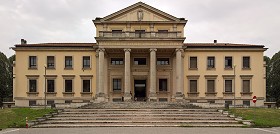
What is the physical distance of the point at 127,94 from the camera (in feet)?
136

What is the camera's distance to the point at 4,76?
216 feet

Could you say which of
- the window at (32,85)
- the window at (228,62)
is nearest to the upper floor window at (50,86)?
the window at (32,85)

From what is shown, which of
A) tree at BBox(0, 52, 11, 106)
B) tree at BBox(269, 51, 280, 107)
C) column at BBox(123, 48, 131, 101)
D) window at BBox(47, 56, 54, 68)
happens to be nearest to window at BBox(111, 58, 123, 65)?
column at BBox(123, 48, 131, 101)

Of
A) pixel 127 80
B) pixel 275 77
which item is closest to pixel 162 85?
pixel 127 80

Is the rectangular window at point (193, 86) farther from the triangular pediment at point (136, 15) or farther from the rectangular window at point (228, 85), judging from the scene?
the triangular pediment at point (136, 15)

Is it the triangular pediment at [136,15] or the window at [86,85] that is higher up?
the triangular pediment at [136,15]

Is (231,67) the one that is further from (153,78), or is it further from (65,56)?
(65,56)

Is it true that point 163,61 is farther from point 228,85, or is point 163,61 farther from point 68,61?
point 68,61

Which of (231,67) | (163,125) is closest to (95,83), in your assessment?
(231,67)

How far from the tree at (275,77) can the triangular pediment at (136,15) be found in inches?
1101

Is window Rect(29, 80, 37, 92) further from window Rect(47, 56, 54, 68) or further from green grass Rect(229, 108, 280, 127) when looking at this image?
green grass Rect(229, 108, 280, 127)

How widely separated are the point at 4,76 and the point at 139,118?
4614 cm

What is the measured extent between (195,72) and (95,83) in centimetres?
→ 1448

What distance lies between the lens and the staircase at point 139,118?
85.9ft
